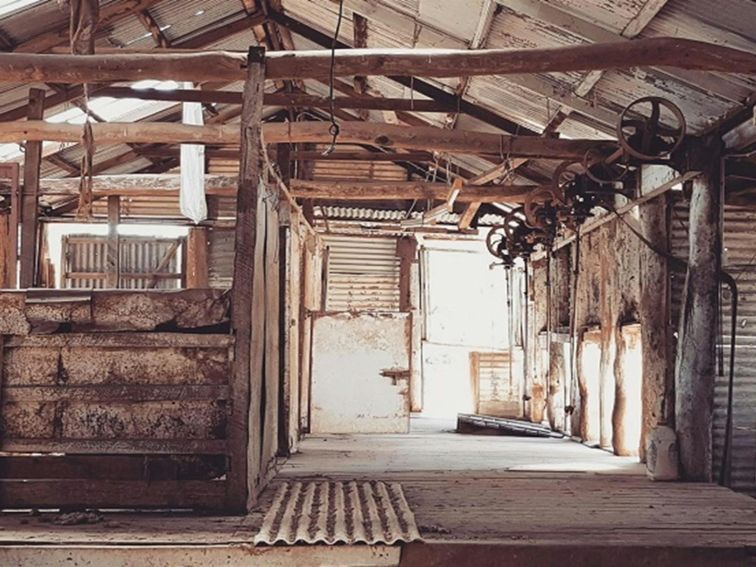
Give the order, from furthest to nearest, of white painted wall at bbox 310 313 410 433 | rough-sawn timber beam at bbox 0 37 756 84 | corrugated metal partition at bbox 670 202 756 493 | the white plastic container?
white painted wall at bbox 310 313 410 433 < corrugated metal partition at bbox 670 202 756 493 < the white plastic container < rough-sawn timber beam at bbox 0 37 756 84

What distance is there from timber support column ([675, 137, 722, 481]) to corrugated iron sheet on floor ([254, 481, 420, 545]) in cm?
275

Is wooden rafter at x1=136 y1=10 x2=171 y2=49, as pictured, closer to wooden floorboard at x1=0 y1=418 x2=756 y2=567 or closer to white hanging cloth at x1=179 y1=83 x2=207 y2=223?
white hanging cloth at x1=179 y1=83 x2=207 y2=223

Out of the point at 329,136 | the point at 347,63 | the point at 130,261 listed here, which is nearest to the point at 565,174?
the point at 329,136

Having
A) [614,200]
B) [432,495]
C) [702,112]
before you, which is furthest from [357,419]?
[702,112]

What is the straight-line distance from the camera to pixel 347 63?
587cm

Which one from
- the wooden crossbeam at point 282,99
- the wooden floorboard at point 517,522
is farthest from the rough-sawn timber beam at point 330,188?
the wooden floorboard at point 517,522

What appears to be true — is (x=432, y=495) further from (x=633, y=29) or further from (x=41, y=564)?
(x=633, y=29)

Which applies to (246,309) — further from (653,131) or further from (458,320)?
(458,320)

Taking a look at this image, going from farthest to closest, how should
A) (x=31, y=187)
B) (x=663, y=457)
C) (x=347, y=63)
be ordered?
(x=31, y=187), (x=663, y=457), (x=347, y=63)

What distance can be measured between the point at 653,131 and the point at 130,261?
36.4ft

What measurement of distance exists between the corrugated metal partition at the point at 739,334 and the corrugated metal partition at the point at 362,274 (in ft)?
27.1

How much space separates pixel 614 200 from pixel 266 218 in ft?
17.1

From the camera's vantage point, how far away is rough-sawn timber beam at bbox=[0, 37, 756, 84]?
5.64m

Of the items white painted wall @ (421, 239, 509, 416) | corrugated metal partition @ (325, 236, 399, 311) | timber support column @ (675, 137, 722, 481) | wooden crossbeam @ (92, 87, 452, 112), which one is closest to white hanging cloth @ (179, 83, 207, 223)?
wooden crossbeam @ (92, 87, 452, 112)
